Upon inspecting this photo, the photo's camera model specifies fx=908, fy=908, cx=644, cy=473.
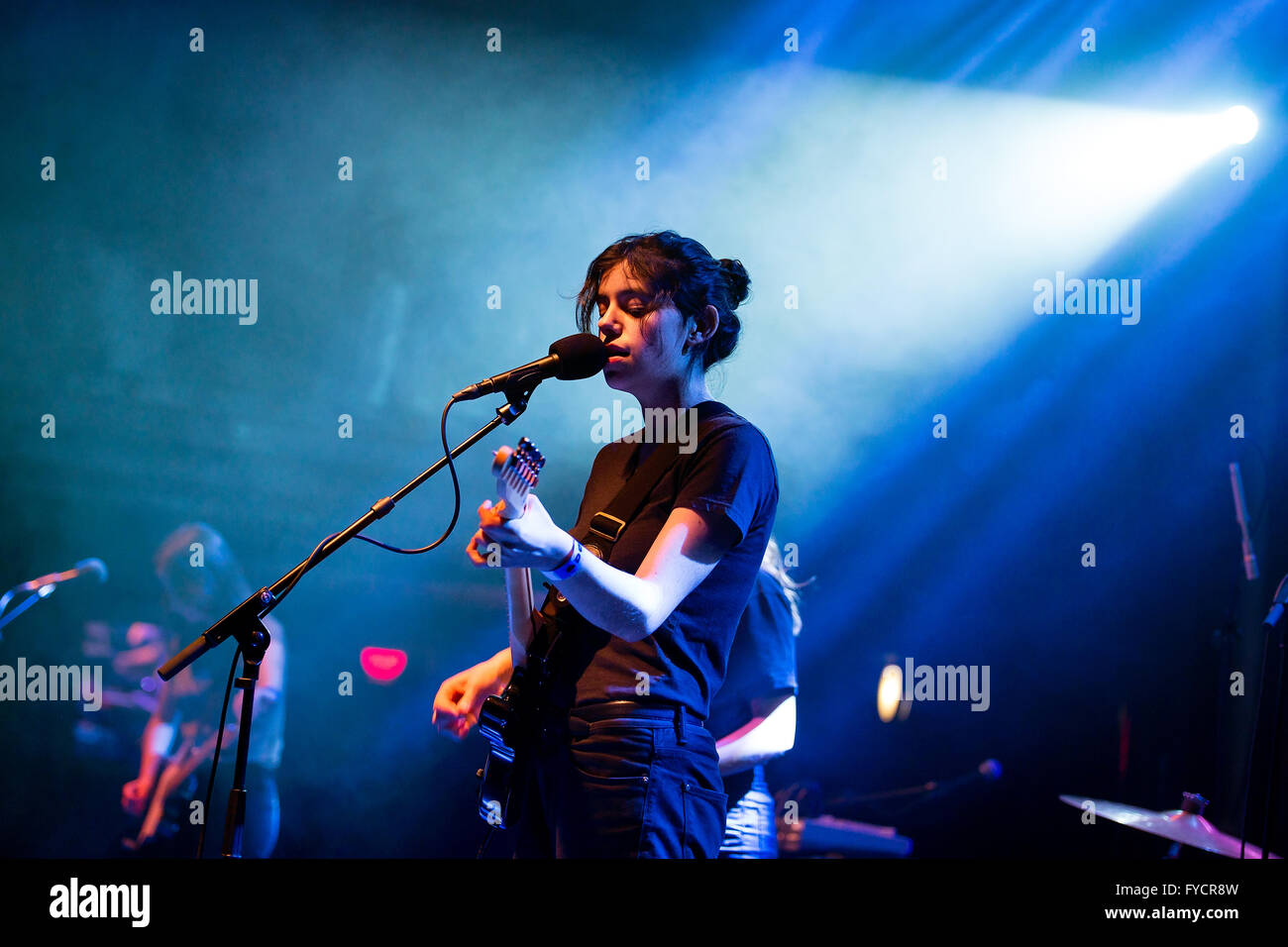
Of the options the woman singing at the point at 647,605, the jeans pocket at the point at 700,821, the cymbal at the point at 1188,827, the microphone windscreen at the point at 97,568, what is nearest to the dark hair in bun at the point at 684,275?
the woman singing at the point at 647,605

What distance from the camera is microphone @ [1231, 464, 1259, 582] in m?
3.72

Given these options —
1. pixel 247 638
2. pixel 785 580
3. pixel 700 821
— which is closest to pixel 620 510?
pixel 700 821

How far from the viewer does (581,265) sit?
3752 mm

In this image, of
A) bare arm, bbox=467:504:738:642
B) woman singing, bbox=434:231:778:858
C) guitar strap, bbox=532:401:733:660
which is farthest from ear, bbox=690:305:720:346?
bare arm, bbox=467:504:738:642

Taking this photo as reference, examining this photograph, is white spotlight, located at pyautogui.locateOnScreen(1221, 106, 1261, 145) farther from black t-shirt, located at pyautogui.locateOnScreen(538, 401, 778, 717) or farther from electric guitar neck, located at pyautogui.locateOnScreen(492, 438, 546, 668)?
electric guitar neck, located at pyautogui.locateOnScreen(492, 438, 546, 668)

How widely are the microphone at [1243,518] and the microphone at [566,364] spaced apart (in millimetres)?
3305

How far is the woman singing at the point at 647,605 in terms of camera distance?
1.40m

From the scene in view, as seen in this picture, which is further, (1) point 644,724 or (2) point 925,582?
(2) point 925,582

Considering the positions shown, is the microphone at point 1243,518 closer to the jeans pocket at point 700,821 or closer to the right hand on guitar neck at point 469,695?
the jeans pocket at point 700,821

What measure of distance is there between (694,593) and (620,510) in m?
0.23

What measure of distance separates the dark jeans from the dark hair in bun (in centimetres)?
76

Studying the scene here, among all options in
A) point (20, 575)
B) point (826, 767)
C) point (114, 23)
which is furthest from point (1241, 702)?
point (114, 23)
